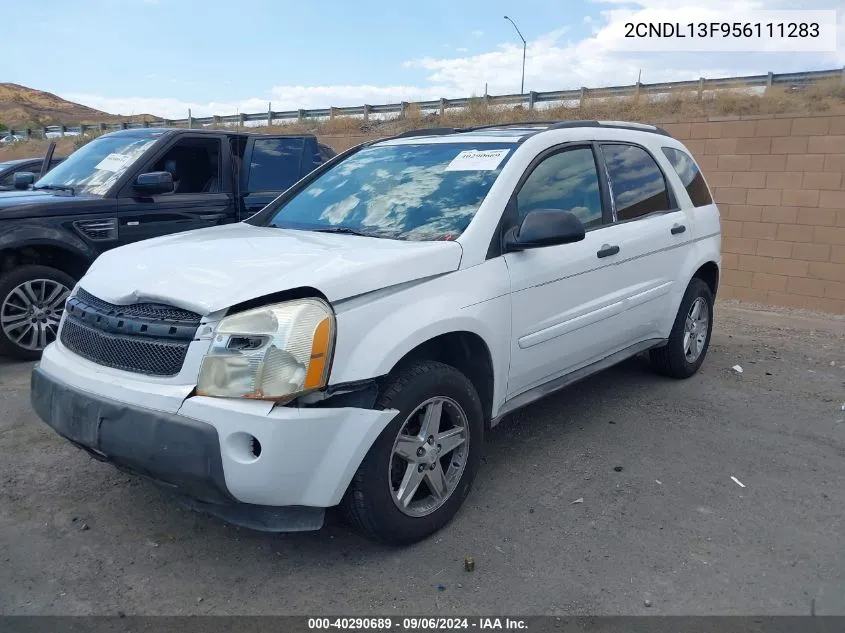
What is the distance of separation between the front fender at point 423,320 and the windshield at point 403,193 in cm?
30

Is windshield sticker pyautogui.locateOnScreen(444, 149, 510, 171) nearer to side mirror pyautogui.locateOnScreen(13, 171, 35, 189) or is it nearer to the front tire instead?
the front tire

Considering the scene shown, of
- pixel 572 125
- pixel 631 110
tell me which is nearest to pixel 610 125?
pixel 572 125

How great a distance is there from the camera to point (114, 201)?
235 inches

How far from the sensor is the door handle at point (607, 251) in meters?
4.16

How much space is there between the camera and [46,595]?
2.79 m

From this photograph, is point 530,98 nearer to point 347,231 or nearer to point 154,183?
point 154,183

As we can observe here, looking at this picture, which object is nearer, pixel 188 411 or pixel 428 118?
pixel 188 411

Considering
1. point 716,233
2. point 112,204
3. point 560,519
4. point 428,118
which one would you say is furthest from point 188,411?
point 428,118

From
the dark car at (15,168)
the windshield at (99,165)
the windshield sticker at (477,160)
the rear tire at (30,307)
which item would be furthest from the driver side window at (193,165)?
the dark car at (15,168)

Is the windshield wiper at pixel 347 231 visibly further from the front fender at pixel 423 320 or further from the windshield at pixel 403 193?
the front fender at pixel 423 320

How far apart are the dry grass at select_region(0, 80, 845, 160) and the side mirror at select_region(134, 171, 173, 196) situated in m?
7.02

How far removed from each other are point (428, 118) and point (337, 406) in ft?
70.5

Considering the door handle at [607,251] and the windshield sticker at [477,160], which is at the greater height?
the windshield sticker at [477,160]

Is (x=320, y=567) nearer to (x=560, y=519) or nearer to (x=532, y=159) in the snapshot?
(x=560, y=519)
